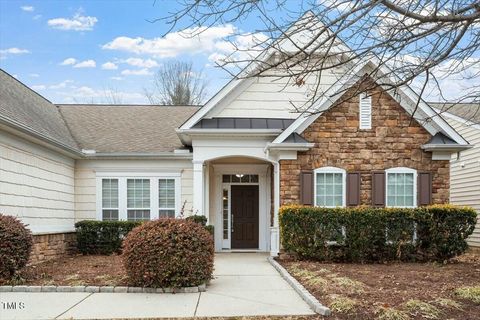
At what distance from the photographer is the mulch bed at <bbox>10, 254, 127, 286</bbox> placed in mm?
8609

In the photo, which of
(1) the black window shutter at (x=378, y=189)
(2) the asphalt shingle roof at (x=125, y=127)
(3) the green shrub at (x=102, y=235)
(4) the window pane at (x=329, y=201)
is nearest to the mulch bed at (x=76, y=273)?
(3) the green shrub at (x=102, y=235)

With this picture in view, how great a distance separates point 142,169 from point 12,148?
4.65m

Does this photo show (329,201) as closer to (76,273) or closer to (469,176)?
(76,273)

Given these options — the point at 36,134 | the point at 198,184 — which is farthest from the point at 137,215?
the point at 36,134

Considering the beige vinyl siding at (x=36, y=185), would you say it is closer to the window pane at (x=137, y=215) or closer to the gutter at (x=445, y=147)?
the window pane at (x=137, y=215)

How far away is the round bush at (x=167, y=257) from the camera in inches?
314

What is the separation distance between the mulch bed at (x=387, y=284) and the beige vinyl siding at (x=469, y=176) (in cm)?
647

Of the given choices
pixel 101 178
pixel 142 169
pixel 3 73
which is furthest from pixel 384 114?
pixel 3 73

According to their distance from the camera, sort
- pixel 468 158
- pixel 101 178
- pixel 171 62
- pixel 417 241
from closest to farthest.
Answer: pixel 417 241, pixel 101 178, pixel 468 158, pixel 171 62

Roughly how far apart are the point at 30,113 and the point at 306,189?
24.4 ft

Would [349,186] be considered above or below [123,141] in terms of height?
below

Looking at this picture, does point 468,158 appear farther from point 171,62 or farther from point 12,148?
point 171,62

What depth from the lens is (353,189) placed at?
1280cm

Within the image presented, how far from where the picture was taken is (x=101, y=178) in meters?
14.9
